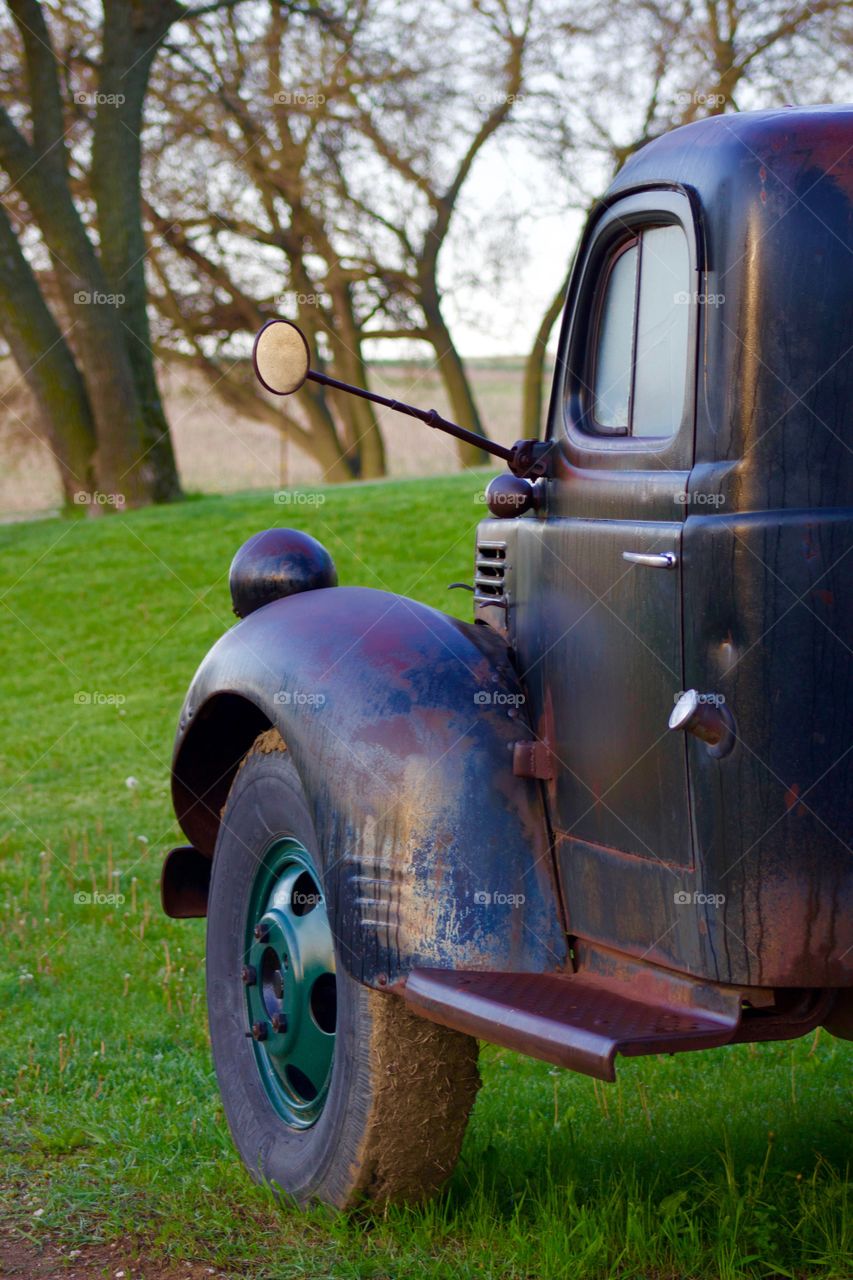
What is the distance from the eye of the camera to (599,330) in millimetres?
3240

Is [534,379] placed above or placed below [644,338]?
above

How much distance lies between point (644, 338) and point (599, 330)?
0.24 meters

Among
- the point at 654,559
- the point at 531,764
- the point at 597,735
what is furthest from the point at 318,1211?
the point at 654,559

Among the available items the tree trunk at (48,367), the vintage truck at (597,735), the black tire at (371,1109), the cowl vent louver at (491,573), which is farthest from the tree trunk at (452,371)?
the black tire at (371,1109)

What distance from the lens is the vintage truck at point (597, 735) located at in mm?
2553

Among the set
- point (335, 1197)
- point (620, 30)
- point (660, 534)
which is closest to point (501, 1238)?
point (335, 1197)

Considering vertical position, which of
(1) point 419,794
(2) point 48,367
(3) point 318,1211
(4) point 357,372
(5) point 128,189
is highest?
(5) point 128,189

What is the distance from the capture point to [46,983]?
536cm

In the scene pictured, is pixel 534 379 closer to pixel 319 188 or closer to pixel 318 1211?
pixel 319 188

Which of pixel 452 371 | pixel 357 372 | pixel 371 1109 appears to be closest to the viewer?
pixel 371 1109

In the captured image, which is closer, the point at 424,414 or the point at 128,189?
the point at 424,414

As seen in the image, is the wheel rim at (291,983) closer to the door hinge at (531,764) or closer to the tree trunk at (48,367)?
the door hinge at (531,764)

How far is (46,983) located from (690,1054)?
88.5 inches

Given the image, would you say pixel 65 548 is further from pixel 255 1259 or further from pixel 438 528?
pixel 255 1259
